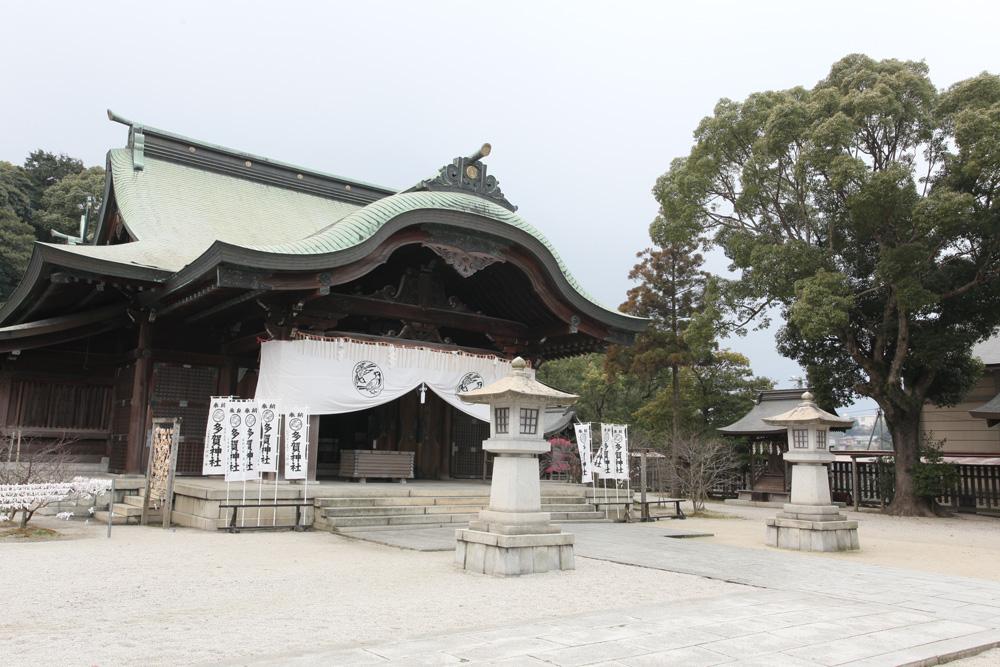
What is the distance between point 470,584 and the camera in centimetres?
648

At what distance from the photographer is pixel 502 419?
7719mm

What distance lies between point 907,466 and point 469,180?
13.2 meters

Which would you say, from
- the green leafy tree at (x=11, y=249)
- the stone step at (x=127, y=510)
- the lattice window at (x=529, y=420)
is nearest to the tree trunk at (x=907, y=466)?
the lattice window at (x=529, y=420)

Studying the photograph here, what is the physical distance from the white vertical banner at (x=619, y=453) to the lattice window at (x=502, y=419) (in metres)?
6.16

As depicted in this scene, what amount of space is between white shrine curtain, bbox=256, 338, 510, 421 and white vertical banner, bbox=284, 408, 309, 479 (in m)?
0.66

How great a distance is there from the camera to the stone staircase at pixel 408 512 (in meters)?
10.4

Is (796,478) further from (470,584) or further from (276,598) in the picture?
(276,598)

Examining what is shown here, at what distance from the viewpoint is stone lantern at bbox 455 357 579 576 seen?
7.03m

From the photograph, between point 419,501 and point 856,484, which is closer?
point 419,501

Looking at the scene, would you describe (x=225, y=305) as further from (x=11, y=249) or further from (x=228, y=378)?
(x=11, y=249)

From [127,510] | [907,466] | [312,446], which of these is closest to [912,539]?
[907,466]

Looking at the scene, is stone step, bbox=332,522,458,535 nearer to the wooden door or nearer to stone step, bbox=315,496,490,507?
stone step, bbox=315,496,490,507

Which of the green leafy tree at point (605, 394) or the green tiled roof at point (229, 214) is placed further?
the green leafy tree at point (605, 394)

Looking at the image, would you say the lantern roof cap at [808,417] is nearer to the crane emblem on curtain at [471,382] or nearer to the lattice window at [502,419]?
the lattice window at [502,419]
